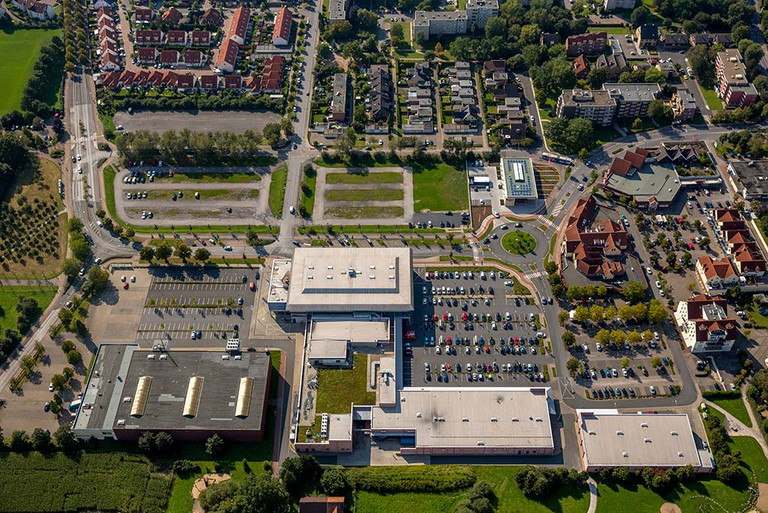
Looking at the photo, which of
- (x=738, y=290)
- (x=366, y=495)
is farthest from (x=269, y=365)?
(x=738, y=290)

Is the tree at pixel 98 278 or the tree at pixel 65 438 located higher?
the tree at pixel 98 278

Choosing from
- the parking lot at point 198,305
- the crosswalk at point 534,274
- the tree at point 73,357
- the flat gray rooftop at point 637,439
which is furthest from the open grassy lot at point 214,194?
the flat gray rooftop at point 637,439

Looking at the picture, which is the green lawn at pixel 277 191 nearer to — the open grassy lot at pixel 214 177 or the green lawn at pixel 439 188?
the open grassy lot at pixel 214 177

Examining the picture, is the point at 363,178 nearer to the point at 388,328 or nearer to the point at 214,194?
the point at 214,194

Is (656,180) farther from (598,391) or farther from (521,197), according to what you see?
(598,391)

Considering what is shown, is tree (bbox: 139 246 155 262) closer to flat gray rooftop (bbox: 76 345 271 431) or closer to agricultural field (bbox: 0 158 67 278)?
agricultural field (bbox: 0 158 67 278)

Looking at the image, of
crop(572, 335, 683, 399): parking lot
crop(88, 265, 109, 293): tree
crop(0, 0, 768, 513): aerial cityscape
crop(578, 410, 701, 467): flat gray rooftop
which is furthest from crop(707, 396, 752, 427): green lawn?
crop(88, 265, 109, 293): tree

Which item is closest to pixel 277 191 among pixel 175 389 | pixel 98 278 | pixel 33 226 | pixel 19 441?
pixel 98 278
